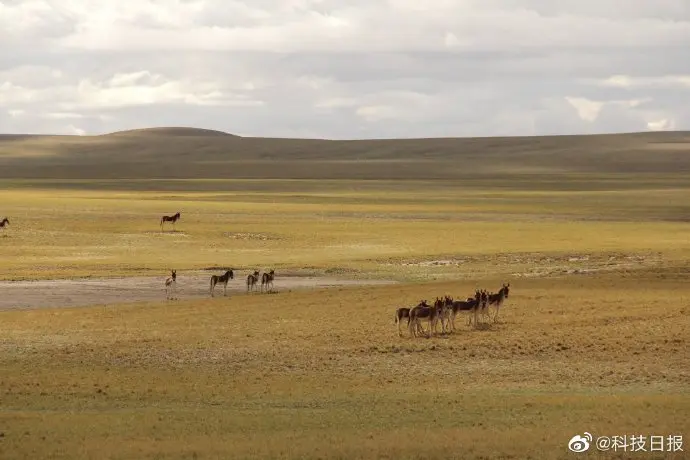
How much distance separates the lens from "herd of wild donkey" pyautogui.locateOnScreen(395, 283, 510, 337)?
2594 cm

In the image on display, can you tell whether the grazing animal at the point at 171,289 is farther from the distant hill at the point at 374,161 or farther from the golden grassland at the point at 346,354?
the distant hill at the point at 374,161

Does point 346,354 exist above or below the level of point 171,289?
below

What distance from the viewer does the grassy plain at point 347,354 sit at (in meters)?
17.0

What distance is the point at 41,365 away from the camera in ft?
75.6

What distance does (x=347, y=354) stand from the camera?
24.4 metres

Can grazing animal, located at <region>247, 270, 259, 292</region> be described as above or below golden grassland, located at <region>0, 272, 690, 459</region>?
above

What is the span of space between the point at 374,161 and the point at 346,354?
147 metres

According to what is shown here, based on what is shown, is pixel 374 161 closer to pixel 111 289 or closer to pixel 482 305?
pixel 111 289

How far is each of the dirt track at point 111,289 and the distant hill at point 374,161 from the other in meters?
96.0

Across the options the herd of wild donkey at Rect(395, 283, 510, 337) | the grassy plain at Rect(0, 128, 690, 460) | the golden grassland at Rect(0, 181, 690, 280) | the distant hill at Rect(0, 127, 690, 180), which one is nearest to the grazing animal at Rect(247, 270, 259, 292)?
the grassy plain at Rect(0, 128, 690, 460)

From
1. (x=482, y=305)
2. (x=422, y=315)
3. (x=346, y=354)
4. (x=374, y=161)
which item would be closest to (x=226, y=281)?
(x=482, y=305)

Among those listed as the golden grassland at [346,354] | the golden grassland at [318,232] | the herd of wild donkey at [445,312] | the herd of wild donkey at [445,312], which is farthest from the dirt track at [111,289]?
the herd of wild donkey at [445,312]

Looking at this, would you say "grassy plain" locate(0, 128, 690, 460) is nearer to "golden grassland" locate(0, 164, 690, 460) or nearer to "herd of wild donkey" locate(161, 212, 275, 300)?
"golden grassland" locate(0, 164, 690, 460)

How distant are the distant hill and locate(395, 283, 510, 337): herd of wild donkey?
106832 mm
